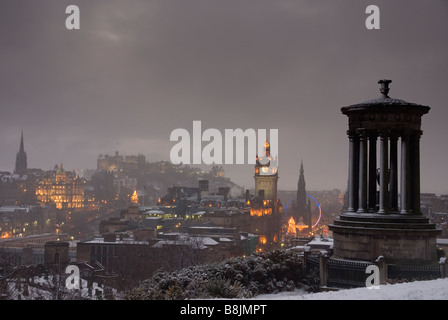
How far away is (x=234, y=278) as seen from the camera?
19.8 metres

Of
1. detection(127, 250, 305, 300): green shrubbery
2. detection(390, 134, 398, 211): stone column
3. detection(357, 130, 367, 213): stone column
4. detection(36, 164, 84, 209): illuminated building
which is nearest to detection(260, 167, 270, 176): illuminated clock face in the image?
detection(36, 164, 84, 209): illuminated building

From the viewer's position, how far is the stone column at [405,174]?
878 inches

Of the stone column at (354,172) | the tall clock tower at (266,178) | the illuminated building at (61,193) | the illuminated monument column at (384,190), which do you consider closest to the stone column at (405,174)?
the illuminated monument column at (384,190)

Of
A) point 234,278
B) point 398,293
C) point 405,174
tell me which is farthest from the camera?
point 405,174

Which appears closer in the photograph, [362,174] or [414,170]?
[414,170]

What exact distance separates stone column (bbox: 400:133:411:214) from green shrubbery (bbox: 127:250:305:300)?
4.91m

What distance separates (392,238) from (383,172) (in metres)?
2.86

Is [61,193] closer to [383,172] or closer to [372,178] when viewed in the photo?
[372,178]

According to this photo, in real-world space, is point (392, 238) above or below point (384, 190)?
below

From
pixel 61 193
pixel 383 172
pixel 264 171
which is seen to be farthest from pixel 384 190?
pixel 61 193

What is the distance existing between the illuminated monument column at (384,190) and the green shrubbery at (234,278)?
8.47 ft

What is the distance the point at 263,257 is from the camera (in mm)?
22203
